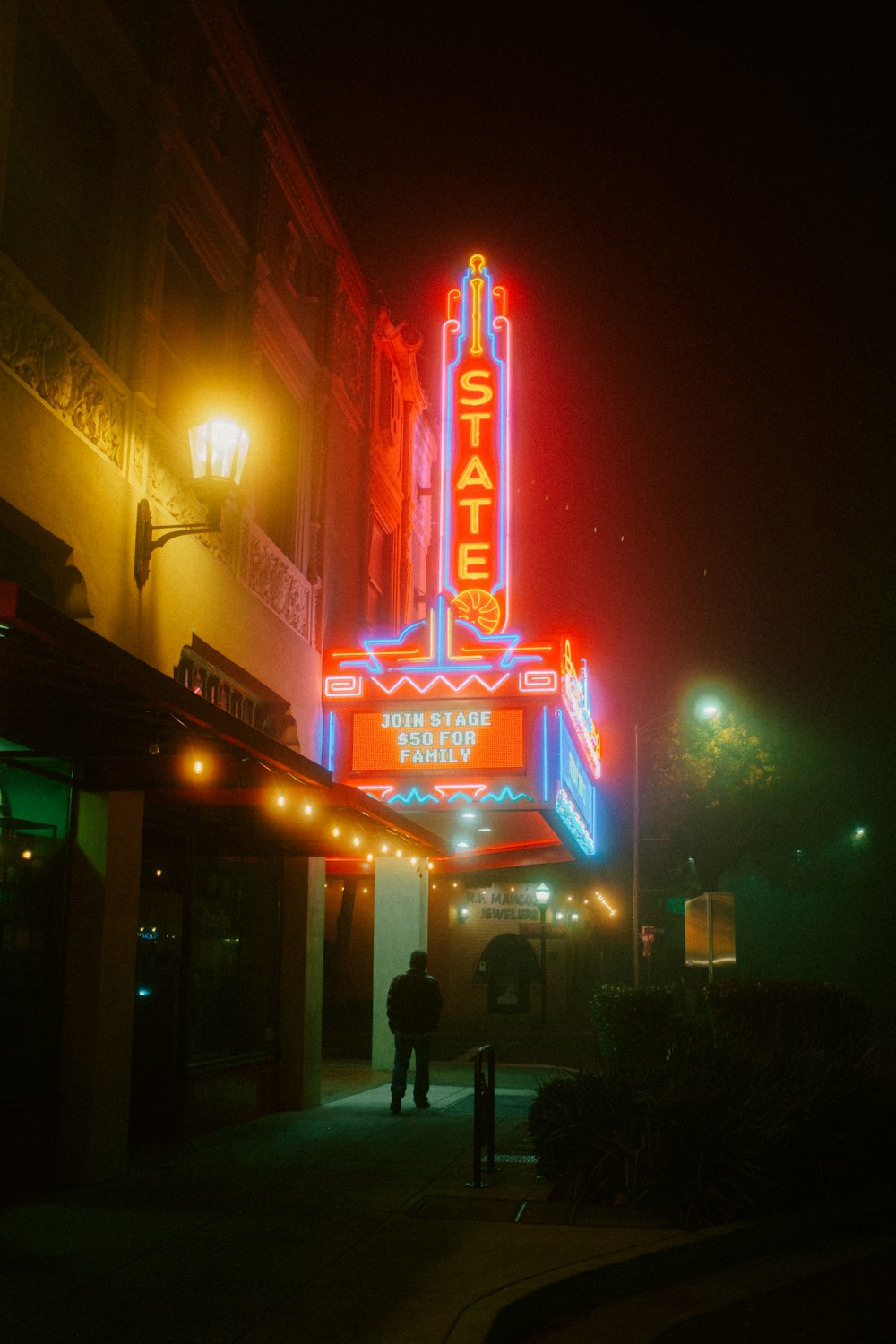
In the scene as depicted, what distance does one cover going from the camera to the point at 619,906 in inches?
1657

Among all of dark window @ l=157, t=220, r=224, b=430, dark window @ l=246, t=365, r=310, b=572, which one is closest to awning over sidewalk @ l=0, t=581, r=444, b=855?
dark window @ l=157, t=220, r=224, b=430

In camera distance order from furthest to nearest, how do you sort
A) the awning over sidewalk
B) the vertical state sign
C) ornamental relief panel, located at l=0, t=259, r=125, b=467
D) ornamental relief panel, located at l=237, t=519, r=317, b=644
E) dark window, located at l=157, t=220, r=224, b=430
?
the vertical state sign < ornamental relief panel, located at l=237, t=519, r=317, b=644 < dark window, located at l=157, t=220, r=224, b=430 < ornamental relief panel, located at l=0, t=259, r=125, b=467 < the awning over sidewalk

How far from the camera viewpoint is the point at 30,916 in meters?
9.49

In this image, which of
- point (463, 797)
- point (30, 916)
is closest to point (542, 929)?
point (463, 797)

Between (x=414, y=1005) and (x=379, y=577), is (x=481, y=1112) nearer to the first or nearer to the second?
(x=414, y=1005)

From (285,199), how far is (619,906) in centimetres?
3058

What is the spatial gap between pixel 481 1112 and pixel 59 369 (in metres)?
6.50

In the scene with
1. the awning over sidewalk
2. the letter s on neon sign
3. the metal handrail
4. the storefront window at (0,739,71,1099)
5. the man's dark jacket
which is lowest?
the metal handrail

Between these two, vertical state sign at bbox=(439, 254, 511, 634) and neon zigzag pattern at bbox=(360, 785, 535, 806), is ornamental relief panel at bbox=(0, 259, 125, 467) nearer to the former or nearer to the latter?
vertical state sign at bbox=(439, 254, 511, 634)

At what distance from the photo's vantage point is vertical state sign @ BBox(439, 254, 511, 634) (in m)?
16.8

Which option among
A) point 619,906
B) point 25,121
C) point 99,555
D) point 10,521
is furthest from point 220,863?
point 619,906

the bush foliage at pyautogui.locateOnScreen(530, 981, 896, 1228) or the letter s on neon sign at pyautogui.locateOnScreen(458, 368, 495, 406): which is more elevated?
the letter s on neon sign at pyautogui.locateOnScreen(458, 368, 495, 406)

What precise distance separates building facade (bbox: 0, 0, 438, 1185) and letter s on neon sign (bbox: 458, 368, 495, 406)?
6.42 ft

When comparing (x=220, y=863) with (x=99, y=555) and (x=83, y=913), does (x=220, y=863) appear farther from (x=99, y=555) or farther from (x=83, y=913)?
(x=99, y=555)
